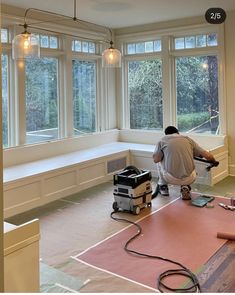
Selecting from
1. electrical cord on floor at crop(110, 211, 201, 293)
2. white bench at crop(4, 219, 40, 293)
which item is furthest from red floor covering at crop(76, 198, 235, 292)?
white bench at crop(4, 219, 40, 293)

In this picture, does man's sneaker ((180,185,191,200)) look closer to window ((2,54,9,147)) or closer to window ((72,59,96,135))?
window ((72,59,96,135))

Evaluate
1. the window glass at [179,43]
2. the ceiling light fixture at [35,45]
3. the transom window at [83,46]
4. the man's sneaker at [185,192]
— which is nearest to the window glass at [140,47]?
the ceiling light fixture at [35,45]

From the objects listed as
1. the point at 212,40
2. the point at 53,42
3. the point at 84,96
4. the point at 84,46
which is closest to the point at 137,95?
the point at 84,96

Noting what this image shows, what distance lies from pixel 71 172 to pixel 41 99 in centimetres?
152

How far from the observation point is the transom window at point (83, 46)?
259 inches

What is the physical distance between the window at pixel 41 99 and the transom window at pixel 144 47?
182cm

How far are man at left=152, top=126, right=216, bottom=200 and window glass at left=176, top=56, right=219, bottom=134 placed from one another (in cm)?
181

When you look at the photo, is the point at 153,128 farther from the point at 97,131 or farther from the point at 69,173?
the point at 69,173

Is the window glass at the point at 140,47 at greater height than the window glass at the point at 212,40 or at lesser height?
greater

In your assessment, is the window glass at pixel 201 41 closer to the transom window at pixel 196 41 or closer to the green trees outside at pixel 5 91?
the transom window at pixel 196 41

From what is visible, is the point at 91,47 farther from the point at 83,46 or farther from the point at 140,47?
the point at 140,47

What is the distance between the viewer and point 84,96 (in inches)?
274

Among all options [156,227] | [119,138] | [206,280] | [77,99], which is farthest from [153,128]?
[206,280]

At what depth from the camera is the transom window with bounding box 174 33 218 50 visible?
6.34m
